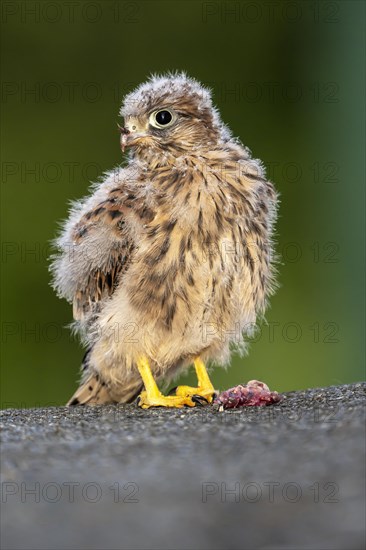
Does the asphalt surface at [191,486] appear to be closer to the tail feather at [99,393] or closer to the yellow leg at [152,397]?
the yellow leg at [152,397]

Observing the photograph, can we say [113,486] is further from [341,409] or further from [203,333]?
[203,333]

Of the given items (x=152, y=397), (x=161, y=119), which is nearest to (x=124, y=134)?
(x=161, y=119)

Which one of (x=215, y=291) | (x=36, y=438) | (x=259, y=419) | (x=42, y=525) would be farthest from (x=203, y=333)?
(x=42, y=525)

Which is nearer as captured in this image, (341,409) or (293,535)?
(293,535)

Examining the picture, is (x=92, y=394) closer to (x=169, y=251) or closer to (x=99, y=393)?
(x=99, y=393)

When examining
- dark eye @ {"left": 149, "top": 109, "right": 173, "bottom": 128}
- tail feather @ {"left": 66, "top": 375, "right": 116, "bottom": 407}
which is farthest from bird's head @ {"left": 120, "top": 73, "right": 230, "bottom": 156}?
tail feather @ {"left": 66, "top": 375, "right": 116, "bottom": 407}

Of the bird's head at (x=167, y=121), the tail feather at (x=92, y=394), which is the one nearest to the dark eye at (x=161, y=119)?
the bird's head at (x=167, y=121)

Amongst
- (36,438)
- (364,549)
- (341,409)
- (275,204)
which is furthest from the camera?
(275,204)
